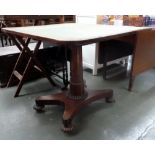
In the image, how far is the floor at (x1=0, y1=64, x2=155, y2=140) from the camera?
1.54 meters

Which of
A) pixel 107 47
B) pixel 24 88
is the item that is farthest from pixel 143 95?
pixel 24 88

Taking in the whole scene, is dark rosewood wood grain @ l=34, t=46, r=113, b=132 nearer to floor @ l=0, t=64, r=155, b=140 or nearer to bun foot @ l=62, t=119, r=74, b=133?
bun foot @ l=62, t=119, r=74, b=133

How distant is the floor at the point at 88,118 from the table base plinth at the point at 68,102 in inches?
2.7

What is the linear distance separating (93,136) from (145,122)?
50 cm

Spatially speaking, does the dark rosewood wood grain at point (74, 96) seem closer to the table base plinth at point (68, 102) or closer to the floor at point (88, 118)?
the table base plinth at point (68, 102)

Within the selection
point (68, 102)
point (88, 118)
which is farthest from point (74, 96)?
point (88, 118)

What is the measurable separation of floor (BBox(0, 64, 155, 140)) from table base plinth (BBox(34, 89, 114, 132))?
70mm

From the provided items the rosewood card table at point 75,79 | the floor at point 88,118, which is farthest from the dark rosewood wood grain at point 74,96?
the floor at point 88,118

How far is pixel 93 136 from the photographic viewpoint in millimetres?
1525

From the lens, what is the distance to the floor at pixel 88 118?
1.54 meters

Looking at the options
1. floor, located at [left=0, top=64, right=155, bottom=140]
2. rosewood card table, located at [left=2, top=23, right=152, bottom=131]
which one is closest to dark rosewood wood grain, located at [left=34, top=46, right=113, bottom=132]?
rosewood card table, located at [left=2, top=23, right=152, bottom=131]

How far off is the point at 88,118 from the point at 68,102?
24 centimetres

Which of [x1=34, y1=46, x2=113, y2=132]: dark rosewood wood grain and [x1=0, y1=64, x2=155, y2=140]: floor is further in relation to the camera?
[x1=34, y1=46, x2=113, y2=132]: dark rosewood wood grain
